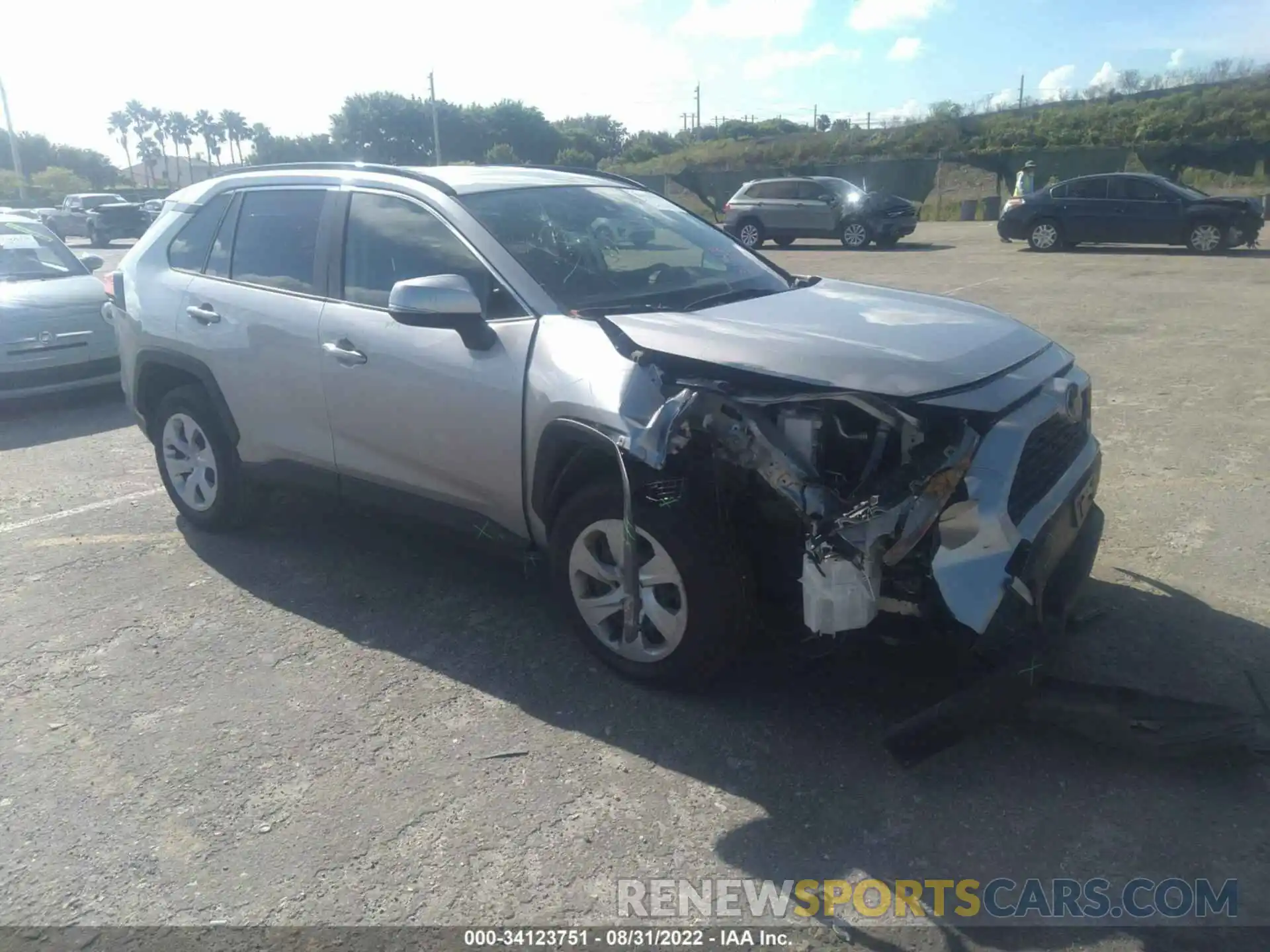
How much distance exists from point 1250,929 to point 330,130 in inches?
3140

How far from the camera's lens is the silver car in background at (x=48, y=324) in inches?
319

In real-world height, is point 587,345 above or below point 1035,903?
above

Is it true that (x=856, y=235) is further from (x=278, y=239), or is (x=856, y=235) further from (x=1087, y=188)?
(x=278, y=239)

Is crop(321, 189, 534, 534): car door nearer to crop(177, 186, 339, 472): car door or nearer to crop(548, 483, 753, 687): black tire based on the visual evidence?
crop(177, 186, 339, 472): car door

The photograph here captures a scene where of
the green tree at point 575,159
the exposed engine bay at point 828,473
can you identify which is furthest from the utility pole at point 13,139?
the exposed engine bay at point 828,473

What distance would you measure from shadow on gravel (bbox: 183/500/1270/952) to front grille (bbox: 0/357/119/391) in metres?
4.59

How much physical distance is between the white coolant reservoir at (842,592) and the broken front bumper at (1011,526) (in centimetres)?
19

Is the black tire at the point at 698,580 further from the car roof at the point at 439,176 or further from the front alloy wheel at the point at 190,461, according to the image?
the front alloy wheel at the point at 190,461

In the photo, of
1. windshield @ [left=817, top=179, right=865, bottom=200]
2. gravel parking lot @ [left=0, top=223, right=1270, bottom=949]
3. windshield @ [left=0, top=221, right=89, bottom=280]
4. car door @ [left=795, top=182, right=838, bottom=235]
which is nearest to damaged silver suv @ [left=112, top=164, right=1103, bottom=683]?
gravel parking lot @ [left=0, top=223, right=1270, bottom=949]

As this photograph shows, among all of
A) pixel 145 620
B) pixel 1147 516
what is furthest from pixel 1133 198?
pixel 145 620

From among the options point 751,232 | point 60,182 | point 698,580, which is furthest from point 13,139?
point 698,580

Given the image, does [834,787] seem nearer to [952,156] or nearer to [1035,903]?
[1035,903]

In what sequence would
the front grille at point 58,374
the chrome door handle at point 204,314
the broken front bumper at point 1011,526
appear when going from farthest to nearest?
the front grille at point 58,374
the chrome door handle at point 204,314
the broken front bumper at point 1011,526

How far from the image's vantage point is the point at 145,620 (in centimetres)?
436
